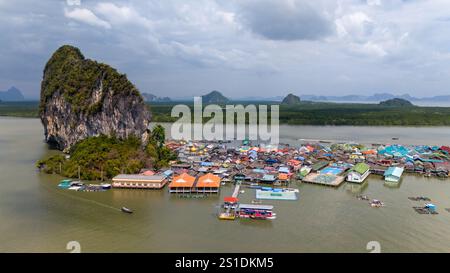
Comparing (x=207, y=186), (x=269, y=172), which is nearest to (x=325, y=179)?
(x=269, y=172)

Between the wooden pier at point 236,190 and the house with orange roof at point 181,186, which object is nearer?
the wooden pier at point 236,190

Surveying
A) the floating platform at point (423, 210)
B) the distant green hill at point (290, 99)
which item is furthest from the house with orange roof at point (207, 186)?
the distant green hill at point (290, 99)

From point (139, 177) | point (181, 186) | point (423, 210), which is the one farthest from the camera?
point (139, 177)

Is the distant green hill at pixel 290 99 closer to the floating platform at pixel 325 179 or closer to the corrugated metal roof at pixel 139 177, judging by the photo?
the floating platform at pixel 325 179

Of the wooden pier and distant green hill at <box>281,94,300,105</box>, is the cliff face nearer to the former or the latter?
the wooden pier

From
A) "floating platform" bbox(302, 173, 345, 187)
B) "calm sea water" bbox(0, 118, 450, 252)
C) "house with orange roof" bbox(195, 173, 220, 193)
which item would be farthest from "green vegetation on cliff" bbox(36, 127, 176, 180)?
"floating platform" bbox(302, 173, 345, 187)

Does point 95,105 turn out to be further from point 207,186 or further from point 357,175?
point 357,175
